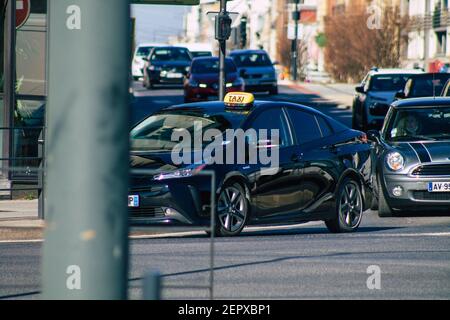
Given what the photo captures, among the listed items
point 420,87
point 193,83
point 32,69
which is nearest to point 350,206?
point 32,69

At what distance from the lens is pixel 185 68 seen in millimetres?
52375

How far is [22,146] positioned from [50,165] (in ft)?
42.4

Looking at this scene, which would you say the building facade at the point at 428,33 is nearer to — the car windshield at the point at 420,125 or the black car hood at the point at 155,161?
the car windshield at the point at 420,125

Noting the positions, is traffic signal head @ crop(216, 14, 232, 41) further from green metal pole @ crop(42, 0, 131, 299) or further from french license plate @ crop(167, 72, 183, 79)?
french license plate @ crop(167, 72, 183, 79)

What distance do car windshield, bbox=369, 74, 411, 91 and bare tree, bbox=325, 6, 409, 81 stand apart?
113ft

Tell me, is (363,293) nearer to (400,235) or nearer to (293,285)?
(293,285)

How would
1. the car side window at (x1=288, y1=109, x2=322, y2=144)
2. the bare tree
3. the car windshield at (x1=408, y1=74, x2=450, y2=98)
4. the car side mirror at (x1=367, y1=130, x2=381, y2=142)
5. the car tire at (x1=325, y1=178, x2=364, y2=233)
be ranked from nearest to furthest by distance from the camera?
the car side window at (x1=288, y1=109, x2=322, y2=144)
the car tire at (x1=325, y1=178, x2=364, y2=233)
the car side mirror at (x1=367, y1=130, x2=381, y2=142)
the car windshield at (x1=408, y1=74, x2=450, y2=98)
the bare tree

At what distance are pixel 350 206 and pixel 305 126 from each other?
1.05 meters

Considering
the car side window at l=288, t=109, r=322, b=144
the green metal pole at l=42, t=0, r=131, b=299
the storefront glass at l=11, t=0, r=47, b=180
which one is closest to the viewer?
the green metal pole at l=42, t=0, r=131, b=299

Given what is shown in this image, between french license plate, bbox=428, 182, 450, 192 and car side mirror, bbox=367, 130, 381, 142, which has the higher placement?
car side mirror, bbox=367, 130, 381, 142

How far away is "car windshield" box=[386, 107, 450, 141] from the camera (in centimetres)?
1614

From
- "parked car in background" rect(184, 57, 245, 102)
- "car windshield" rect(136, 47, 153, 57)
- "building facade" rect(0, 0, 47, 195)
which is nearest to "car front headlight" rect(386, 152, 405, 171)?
"building facade" rect(0, 0, 47, 195)

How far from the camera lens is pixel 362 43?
69.2 meters
